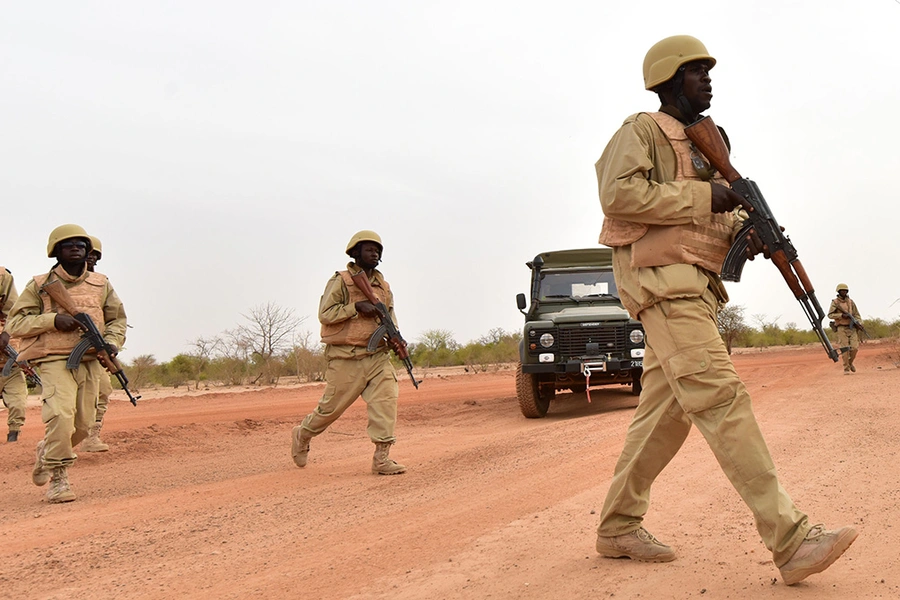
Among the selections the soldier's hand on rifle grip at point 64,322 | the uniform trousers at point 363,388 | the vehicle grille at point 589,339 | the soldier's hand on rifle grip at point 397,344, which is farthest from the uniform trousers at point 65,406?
the vehicle grille at point 589,339

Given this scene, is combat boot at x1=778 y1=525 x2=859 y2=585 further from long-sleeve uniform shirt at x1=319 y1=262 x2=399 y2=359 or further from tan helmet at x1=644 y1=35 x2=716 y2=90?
long-sleeve uniform shirt at x1=319 y1=262 x2=399 y2=359

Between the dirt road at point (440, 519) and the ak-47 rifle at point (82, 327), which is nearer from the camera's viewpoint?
the dirt road at point (440, 519)

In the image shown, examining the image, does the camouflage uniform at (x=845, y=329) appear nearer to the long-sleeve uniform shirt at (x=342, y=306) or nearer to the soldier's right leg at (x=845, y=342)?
the soldier's right leg at (x=845, y=342)

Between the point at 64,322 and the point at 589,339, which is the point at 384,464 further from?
the point at 589,339

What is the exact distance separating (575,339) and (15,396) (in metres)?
7.44

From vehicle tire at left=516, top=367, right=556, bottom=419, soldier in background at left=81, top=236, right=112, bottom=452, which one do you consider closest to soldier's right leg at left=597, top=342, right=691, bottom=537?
soldier in background at left=81, top=236, right=112, bottom=452

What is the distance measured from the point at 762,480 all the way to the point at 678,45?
1.87 metres

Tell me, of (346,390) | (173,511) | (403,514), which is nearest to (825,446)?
(403,514)

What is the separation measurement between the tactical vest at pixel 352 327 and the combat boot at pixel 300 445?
2.94 ft

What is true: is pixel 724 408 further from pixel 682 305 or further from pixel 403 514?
pixel 403 514

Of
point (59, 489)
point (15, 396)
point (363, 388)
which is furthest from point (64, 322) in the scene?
point (15, 396)

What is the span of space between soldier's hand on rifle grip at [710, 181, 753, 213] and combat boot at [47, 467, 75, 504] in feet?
17.8

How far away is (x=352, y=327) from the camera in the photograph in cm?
756

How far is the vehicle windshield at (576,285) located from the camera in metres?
12.8
